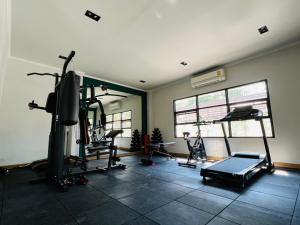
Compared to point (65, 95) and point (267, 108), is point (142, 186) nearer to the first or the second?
point (65, 95)

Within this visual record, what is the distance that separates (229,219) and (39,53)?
587cm

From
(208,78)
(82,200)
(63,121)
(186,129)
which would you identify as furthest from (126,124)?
(82,200)

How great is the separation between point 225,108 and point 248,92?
2.80ft

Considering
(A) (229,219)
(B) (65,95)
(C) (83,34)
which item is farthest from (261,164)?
(C) (83,34)

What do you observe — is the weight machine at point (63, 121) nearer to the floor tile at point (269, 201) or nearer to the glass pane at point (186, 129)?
the floor tile at point (269, 201)

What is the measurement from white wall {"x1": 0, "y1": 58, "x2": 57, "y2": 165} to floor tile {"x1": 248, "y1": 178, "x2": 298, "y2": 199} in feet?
19.1

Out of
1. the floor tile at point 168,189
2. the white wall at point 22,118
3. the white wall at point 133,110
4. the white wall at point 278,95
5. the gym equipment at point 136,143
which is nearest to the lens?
the floor tile at point 168,189

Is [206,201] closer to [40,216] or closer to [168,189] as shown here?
[168,189]

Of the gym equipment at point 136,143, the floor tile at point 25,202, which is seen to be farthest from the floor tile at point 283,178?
the gym equipment at point 136,143

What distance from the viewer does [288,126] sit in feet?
13.5

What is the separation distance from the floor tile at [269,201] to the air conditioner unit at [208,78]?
12.8 feet

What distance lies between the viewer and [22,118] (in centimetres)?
475

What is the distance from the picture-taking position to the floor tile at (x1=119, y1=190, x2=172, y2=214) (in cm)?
203

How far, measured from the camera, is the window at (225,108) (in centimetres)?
462
